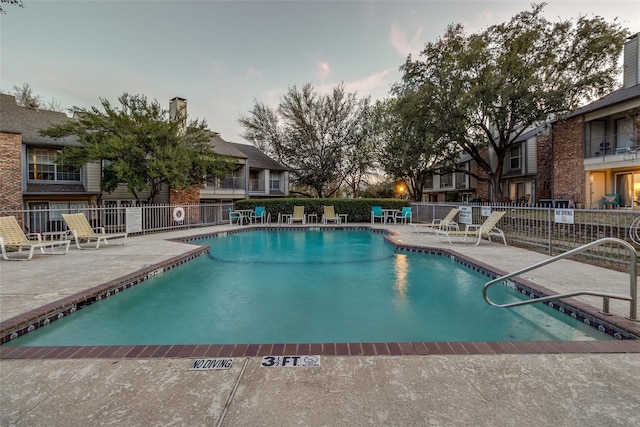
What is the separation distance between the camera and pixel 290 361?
252 cm

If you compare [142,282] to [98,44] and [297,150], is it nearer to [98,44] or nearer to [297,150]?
[98,44]

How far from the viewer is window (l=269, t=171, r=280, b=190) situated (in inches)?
1070

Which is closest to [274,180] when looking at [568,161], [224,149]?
[224,149]

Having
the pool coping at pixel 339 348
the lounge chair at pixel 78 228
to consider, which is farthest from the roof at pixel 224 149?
the pool coping at pixel 339 348

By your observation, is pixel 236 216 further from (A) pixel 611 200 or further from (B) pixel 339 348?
(A) pixel 611 200

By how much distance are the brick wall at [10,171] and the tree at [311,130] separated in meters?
16.6

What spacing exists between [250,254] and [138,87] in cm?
1248

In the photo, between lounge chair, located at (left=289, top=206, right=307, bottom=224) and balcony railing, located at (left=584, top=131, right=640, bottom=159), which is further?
lounge chair, located at (left=289, top=206, right=307, bottom=224)

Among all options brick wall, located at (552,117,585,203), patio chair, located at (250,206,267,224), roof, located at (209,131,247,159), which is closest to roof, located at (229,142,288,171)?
roof, located at (209,131,247,159)

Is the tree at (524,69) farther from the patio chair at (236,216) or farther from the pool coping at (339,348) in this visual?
the pool coping at (339,348)

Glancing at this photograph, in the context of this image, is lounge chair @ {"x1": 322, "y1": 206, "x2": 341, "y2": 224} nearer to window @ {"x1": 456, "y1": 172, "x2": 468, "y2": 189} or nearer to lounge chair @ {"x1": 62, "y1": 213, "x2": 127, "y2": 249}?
lounge chair @ {"x1": 62, "y1": 213, "x2": 127, "y2": 249}

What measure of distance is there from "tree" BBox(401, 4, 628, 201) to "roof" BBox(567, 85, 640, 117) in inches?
21.1

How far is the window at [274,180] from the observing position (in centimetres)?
2718

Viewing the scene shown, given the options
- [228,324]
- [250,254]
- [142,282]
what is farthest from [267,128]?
[228,324]
